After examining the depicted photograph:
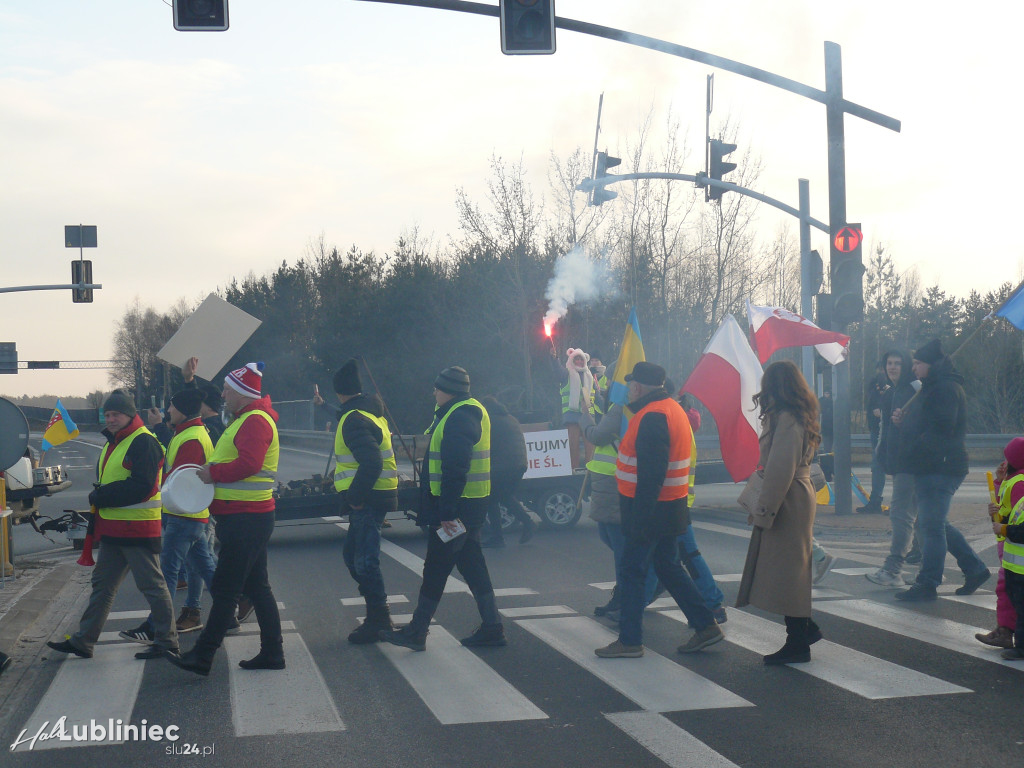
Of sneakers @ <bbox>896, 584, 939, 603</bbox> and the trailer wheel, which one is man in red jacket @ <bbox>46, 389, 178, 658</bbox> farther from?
the trailer wheel

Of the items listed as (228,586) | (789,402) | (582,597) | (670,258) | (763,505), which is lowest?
(582,597)

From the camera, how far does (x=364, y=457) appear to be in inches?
278

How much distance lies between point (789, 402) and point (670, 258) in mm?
24095

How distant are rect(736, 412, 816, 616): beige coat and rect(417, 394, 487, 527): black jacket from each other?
6.09 ft

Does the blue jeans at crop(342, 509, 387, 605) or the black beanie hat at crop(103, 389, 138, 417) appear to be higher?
the black beanie hat at crop(103, 389, 138, 417)

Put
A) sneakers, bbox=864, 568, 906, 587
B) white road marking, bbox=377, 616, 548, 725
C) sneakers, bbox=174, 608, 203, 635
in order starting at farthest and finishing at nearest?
sneakers, bbox=864, 568, 906, 587 < sneakers, bbox=174, 608, 203, 635 < white road marking, bbox=377, 616, 548, 725

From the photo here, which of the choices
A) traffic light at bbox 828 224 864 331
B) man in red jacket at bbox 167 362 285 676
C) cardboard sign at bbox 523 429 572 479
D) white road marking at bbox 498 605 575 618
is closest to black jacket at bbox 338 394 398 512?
man in red jacket at bbox 167 362 285 676

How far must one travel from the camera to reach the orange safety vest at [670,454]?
662 centimetres

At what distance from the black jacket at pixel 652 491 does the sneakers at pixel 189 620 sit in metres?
3.33

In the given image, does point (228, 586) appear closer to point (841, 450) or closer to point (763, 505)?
point (763, 505)

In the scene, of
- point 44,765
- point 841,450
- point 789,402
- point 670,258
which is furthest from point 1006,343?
point 44,765

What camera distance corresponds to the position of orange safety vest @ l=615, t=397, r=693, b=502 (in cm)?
662

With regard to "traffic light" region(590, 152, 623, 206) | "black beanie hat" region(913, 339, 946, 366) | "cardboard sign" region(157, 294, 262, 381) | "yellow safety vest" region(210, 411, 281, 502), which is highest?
"traffic light" region(590, 152, 623, 206)

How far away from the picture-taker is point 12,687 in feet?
19.7
